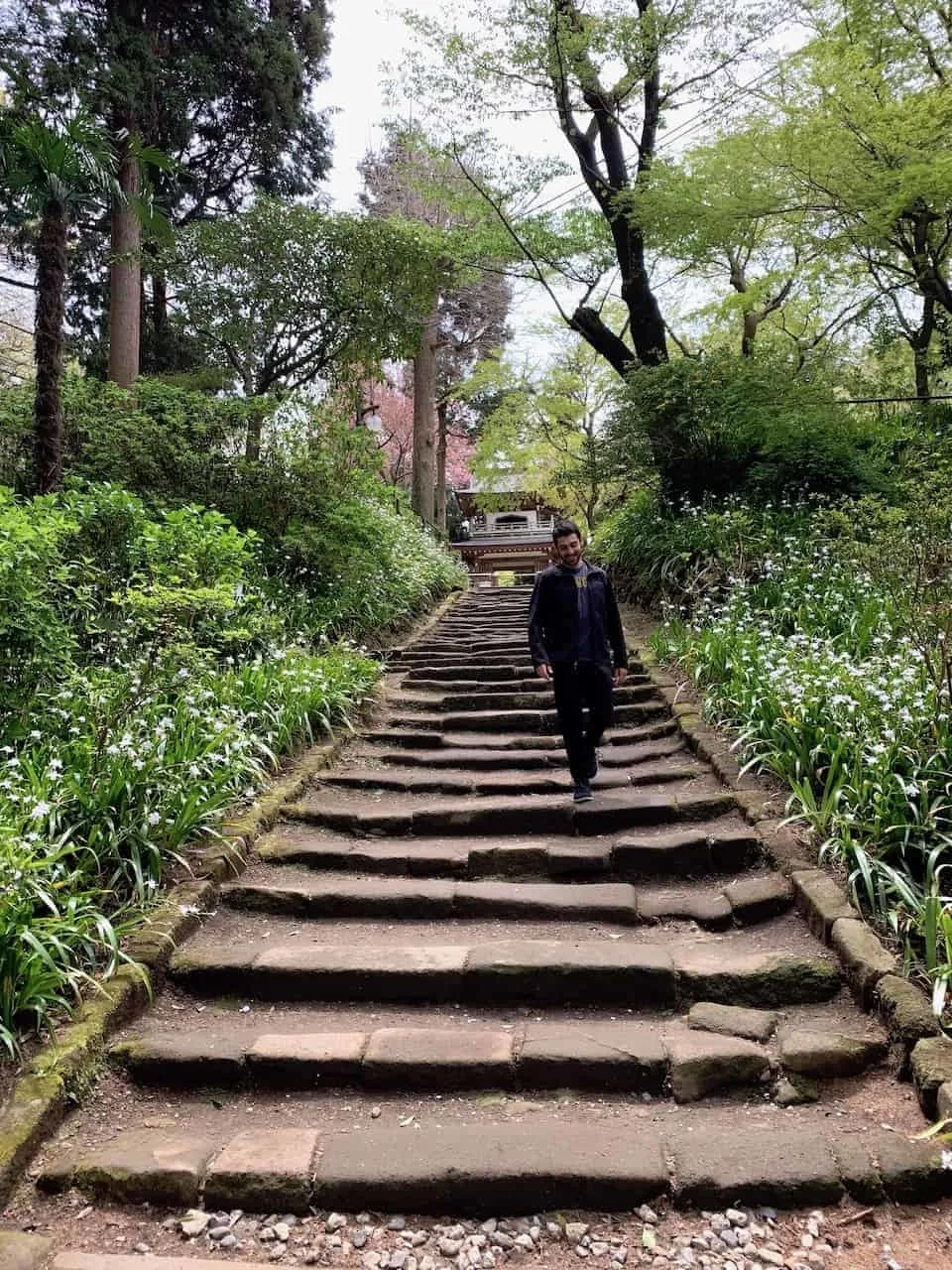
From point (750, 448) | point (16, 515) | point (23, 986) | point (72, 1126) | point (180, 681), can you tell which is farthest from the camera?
point (750, 448)

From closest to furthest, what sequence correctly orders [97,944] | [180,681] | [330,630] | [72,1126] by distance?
[72,1126] → [97,944] → [180,681] → [330,630]

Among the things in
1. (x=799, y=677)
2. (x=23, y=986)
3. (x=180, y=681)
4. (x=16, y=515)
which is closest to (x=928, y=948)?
(x=799, y=677)

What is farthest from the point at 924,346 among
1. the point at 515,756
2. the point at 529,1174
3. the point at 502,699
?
the point at 529,1174

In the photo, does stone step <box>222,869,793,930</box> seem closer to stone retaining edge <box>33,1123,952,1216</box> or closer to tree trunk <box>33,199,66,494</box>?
stone retaining edge <box>33,1123,952,1216</box>

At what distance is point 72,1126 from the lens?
96.0 inches

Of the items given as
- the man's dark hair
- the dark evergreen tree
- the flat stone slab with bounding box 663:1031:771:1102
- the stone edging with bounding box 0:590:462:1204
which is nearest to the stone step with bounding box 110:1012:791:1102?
the flat stone slab with bounding box 663:1031:771:1102

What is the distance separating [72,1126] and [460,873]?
6.79 ft

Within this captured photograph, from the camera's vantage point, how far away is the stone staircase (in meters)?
2.20

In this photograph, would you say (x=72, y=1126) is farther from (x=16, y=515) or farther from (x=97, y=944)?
(x=16, y=515)

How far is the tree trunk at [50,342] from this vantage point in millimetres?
6281

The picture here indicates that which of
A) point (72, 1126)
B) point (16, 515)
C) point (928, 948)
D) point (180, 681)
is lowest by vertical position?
point (72, 1126)

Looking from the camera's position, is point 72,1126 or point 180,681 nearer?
point 72,1126

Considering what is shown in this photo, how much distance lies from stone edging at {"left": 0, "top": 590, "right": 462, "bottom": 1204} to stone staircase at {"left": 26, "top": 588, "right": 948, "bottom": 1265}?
0.26ft

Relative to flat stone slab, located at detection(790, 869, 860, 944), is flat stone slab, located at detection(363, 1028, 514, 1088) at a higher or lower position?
lower
